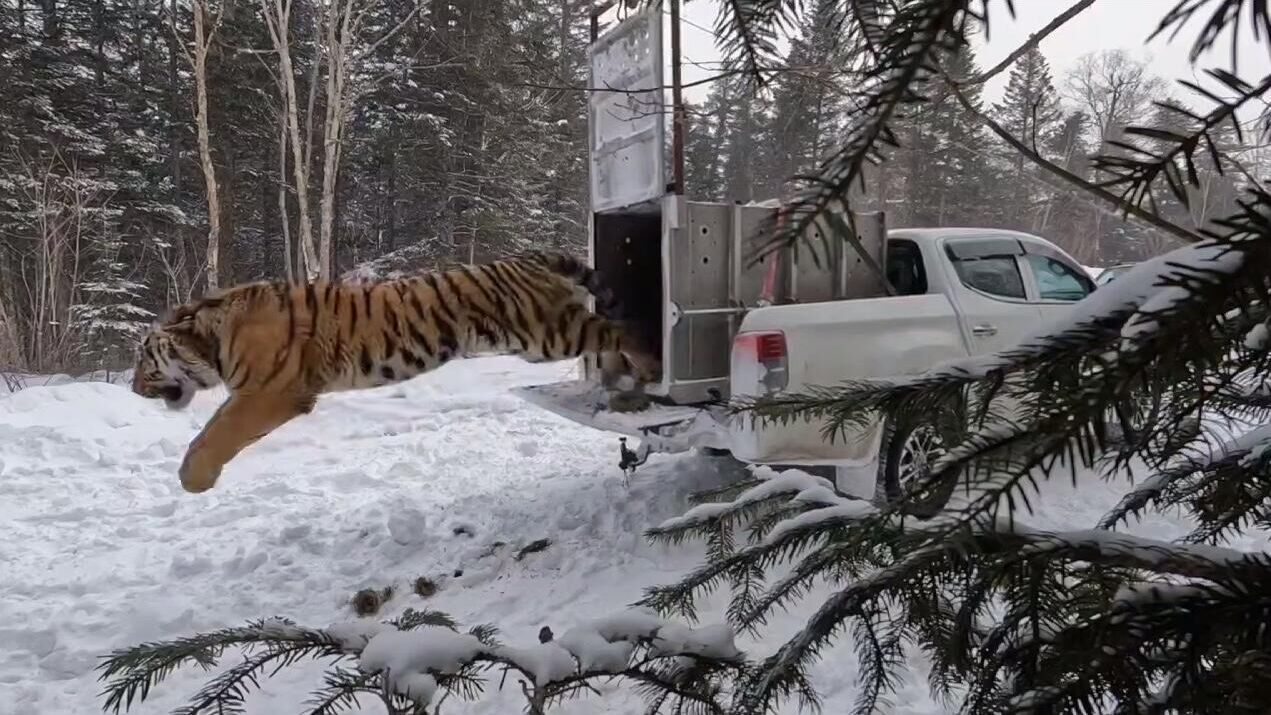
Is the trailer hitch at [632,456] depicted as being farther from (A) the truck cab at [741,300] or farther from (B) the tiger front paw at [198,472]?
(B) the tiger front paw at [198,472]

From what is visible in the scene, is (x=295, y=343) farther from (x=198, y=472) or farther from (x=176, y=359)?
(x=198, y=472)

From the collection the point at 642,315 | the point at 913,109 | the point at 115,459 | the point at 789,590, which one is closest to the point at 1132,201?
the point at 913,109

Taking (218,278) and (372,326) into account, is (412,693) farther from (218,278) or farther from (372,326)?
(218,278)

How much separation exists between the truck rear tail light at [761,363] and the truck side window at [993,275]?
1.74 meters

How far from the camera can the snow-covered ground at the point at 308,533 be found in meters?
3.63

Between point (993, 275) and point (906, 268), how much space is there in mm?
567

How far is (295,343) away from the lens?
6.22 ft

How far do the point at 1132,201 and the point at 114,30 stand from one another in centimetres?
1513

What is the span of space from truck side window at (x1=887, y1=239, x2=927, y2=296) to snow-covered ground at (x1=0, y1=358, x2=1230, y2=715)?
161cm

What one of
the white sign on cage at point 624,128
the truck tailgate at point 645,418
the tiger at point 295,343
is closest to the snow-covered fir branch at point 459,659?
the tiger at point 295,343

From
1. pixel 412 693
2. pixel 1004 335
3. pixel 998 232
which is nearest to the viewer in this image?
pixel 412 693

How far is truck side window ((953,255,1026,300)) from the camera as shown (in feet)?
16.3

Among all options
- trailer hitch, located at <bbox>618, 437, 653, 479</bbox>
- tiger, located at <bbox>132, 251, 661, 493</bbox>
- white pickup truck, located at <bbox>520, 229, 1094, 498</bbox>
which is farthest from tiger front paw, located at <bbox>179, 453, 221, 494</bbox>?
trailer hitch, located at <bbox>618, 437, 653, 479</bbox>

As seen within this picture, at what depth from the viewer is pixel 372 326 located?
203 centimetres
